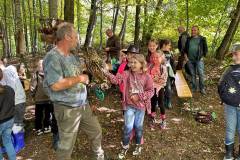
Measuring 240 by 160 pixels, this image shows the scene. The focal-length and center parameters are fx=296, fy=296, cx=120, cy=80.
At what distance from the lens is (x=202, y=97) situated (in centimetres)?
830

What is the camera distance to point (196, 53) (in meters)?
8.41

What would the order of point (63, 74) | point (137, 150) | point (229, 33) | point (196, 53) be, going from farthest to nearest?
1. point (229, 33)
2. point (196, 53)
3. point (137, 150)
4. point (63, 74)

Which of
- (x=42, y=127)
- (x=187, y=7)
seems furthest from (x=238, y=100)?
(x=187, y=7)

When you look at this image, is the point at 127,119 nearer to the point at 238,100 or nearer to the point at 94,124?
the point at 94,124

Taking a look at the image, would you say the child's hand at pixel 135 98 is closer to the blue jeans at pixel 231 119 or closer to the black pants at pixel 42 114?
the blue jeans at pixel 231 119

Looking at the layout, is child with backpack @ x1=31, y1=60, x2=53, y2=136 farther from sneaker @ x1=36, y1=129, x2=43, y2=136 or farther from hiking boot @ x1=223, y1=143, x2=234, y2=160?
hiking boot @ x1=223, y1=143, x2=234, y2=160

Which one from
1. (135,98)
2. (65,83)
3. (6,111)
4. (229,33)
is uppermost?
(229,33)

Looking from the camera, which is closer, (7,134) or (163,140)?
(7,134)

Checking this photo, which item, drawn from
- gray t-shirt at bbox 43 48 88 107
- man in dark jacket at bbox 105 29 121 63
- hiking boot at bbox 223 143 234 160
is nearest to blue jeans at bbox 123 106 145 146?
gray t-shirt at bbox 43 48 88 107

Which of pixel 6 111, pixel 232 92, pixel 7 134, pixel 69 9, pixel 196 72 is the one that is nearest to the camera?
pixel 6 111

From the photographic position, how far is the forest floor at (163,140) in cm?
536

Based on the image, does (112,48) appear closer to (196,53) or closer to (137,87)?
(196,53)

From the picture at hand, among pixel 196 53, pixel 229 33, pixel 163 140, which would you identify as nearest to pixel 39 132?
pixel 163 140

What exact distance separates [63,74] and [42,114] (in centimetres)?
249
